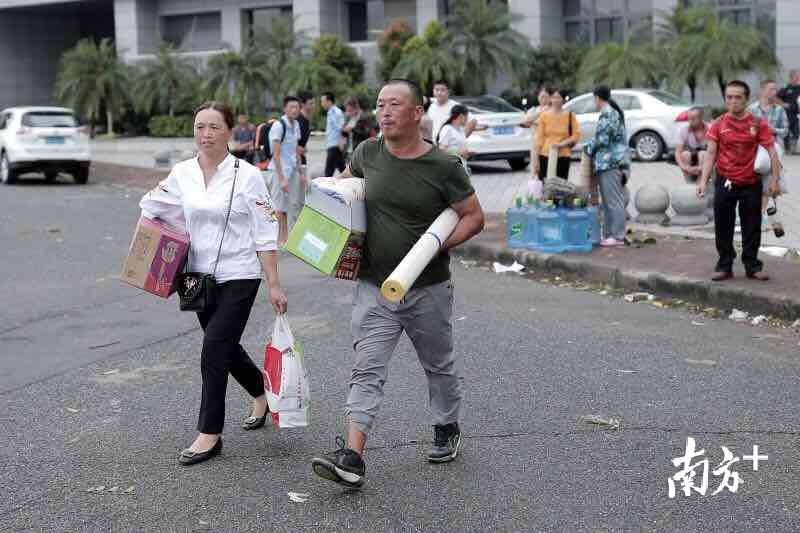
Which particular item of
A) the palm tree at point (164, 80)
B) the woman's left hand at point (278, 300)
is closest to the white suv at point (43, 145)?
the palm tree at point (164, 80)

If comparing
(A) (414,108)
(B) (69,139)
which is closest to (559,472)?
(A) (414,108)

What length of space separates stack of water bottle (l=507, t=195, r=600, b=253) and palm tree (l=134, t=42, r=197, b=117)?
101 feet

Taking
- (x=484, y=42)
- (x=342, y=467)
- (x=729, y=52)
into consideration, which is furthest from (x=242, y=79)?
(x=342, y=467)

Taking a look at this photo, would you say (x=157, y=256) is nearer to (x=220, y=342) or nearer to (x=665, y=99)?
(x=220, y=342)

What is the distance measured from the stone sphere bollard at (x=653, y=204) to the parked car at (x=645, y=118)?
29.2ft

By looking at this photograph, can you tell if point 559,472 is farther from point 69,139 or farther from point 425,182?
point 69,139

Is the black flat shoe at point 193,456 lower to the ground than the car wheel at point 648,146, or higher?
lower

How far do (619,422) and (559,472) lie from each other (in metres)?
0.94

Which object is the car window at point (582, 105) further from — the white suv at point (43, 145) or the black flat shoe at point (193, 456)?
the black flat shoe at point (193, 456)

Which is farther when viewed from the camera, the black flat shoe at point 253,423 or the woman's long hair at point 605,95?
the woman's long hair at point 605,95

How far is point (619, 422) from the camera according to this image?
6.24 meters

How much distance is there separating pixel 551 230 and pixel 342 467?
775cm

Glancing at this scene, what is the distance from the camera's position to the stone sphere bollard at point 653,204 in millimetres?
14406

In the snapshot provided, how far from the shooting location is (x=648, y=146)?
2381cm
